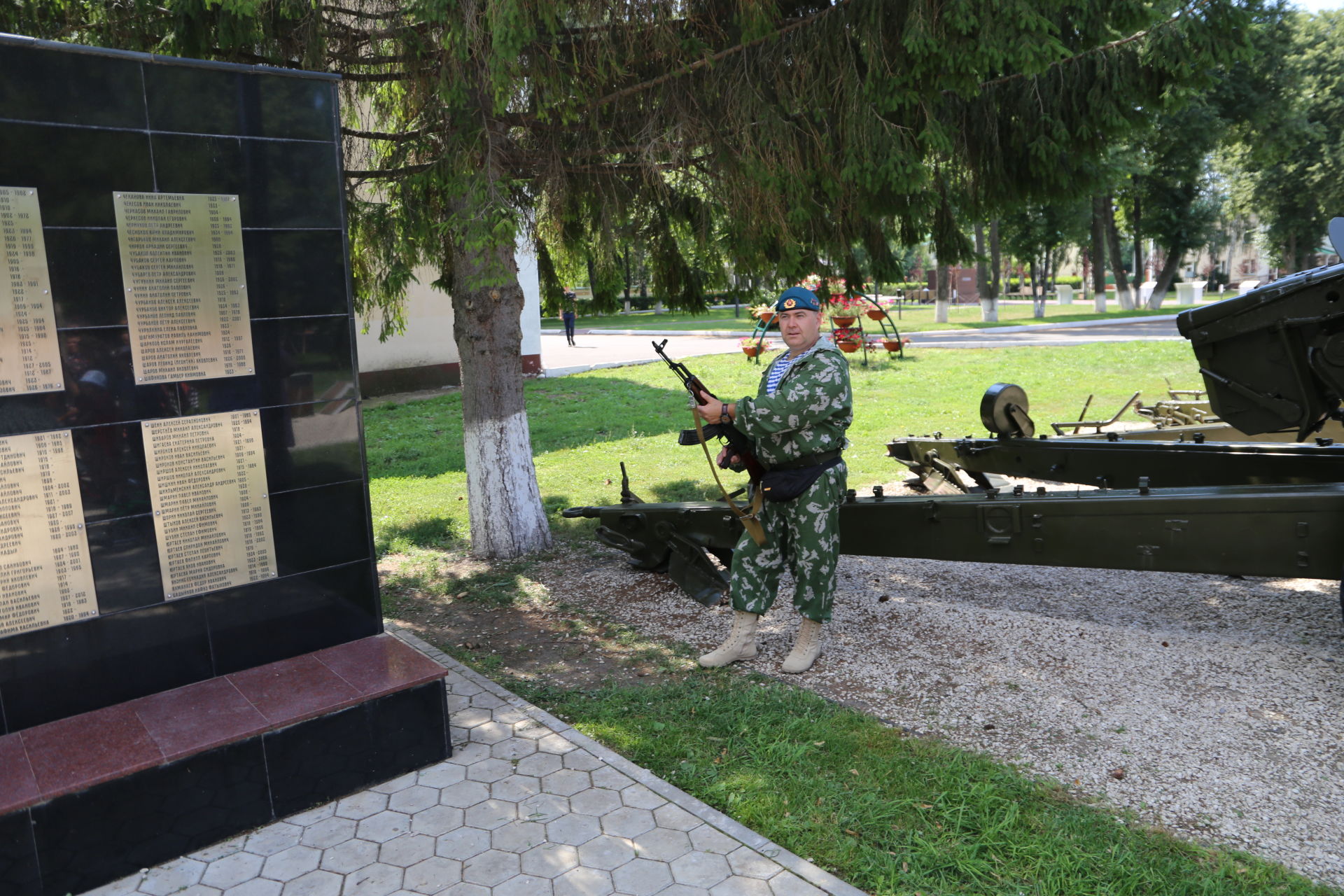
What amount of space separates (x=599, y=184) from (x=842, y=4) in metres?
2.08

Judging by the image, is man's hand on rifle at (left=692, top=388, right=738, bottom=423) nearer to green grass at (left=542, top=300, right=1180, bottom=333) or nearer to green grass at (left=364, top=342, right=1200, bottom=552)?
green grass at (left=364, top=342, right=1200, bottom=552)

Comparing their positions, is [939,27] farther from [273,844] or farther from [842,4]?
[273,844]

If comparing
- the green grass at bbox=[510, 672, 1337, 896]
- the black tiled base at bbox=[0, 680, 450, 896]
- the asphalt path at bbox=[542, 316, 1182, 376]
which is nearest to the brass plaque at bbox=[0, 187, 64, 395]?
the black tiled base at bbox=[0, 680, 450, 896]

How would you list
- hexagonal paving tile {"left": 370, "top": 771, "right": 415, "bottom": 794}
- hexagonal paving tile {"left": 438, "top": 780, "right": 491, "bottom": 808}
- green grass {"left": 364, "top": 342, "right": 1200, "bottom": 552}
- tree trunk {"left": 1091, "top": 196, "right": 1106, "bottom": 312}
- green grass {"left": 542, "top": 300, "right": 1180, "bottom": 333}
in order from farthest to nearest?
tree trunk {"left": 1091, "top": 196, "right": 1106, "bottom": 312} → green grass {"left": 542, "top": 300, "right": 1180, "bottom": 333} → green grass {"left": 364, "top": 342, "right": 1200, "bottom": 552} → hexagonal paving tile {"left": 370, "top": 771, "right": 415, "bottom": 794} → hexagonal paving tile {"left": 438, "top": 780, "right": 491, "bottom": 808}

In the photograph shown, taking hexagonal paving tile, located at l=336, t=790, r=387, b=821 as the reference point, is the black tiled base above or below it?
above

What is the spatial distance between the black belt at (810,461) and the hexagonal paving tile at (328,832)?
2.48 meters

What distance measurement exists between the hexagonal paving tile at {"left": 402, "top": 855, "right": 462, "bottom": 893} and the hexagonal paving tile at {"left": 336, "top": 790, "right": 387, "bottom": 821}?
0.48 meters

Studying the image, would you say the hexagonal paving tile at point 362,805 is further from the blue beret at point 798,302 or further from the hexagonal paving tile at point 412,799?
the blue beret at point 798,302

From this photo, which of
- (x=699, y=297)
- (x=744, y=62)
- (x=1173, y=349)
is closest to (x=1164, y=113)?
(x=744, y=62)

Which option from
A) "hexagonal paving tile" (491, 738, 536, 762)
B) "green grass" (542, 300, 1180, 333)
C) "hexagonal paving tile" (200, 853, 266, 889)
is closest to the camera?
"hexagonal paving tile" (200, 853, 266, 889)

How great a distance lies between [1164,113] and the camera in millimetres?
6414

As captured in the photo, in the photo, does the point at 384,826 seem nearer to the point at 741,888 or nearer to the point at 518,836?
the point at 518,836

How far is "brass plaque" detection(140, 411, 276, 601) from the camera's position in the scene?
13.5ft

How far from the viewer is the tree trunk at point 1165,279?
36469mm
